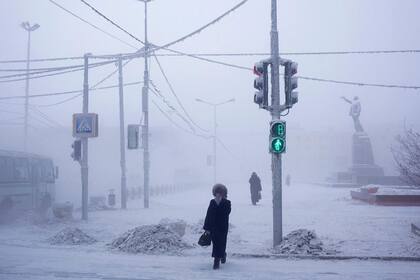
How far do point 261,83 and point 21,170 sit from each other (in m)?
14.2

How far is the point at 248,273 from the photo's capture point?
8.94 m

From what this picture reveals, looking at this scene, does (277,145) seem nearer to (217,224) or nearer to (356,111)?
(217,224)

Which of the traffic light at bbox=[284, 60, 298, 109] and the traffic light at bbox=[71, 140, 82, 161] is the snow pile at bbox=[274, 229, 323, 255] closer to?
the traffic light at bbox=[284, 60, 298, 109]

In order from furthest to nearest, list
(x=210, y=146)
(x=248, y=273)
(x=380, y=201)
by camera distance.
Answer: (x=210, y=146) → (x=380, y=201) → (x=248, y=273)

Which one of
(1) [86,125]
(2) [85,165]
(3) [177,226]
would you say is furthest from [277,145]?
(2) [85,165]

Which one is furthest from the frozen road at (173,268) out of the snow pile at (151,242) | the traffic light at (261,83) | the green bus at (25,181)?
the green bus at (25,181)

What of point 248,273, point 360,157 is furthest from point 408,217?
point 360,157

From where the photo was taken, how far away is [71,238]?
13.1 meters

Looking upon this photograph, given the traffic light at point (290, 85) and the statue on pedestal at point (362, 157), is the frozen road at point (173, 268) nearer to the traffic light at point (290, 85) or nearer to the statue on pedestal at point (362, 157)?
the traffic light at point (290, 85)

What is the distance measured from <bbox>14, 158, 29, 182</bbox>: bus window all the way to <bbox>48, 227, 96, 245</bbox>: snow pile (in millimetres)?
8793

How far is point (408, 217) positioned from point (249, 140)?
101106mm

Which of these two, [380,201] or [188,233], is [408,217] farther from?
[188,233]

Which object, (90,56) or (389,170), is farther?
(389,170)

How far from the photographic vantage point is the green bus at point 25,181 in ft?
65.6
